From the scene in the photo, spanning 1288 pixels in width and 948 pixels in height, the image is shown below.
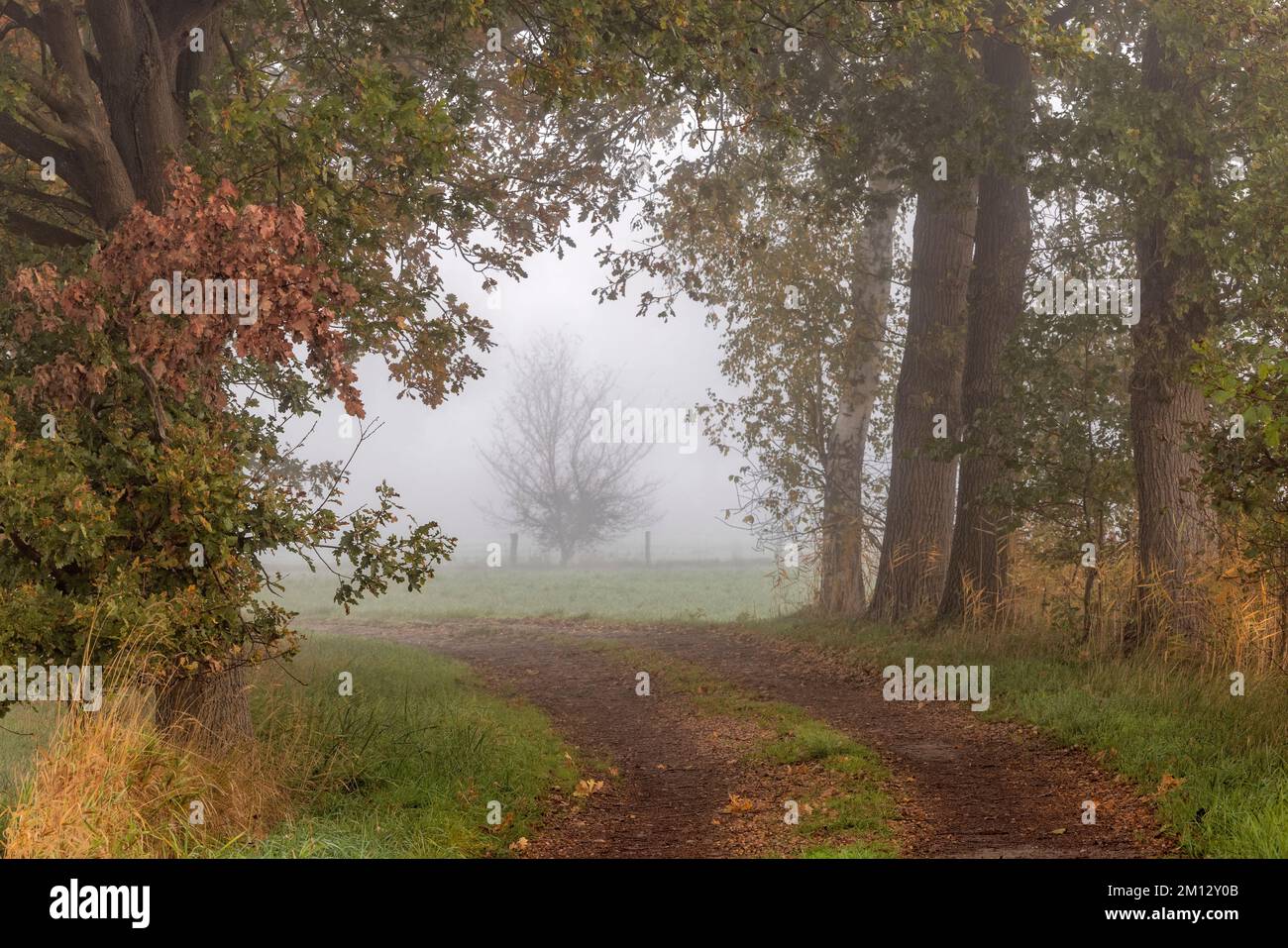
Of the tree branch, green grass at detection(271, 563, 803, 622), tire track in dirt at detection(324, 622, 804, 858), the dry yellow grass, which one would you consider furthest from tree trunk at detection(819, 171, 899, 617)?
the dry yellow grass

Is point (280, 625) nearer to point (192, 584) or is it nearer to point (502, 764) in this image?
point (192, 584)

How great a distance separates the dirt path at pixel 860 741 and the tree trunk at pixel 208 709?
2859 mm

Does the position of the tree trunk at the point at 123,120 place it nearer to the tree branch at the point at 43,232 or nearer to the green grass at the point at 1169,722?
the tree branch at the point at 43,232

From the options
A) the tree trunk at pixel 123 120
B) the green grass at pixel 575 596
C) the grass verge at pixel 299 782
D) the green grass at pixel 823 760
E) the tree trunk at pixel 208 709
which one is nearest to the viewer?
the grass verge at pixel 299 782

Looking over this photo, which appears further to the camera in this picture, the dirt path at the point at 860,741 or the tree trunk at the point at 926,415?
the tree trunk at the point at 926,415

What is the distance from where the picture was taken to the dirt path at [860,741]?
7.67 meters

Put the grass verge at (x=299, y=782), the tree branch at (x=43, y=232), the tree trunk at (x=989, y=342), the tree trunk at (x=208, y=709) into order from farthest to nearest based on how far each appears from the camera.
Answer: the tree trunk at (x=989, y=342) → the tree branch at (x=43, y=232) → the tree trunk at (x=208, y=709) → the grass verge at (x=299, y=782)

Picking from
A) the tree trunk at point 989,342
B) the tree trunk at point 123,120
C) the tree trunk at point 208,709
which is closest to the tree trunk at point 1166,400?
the tree trunk at point 989,342

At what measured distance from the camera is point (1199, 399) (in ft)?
42.1

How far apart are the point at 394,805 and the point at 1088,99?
10475 mm

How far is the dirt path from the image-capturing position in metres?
7.67

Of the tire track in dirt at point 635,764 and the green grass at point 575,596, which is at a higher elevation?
the tire track in dirt at point 635,764

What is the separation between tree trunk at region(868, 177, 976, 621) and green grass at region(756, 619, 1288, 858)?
2.69m

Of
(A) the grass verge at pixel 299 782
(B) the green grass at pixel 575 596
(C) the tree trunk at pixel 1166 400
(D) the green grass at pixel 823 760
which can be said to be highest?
(C) the tree trunk at pixel 1166 400
